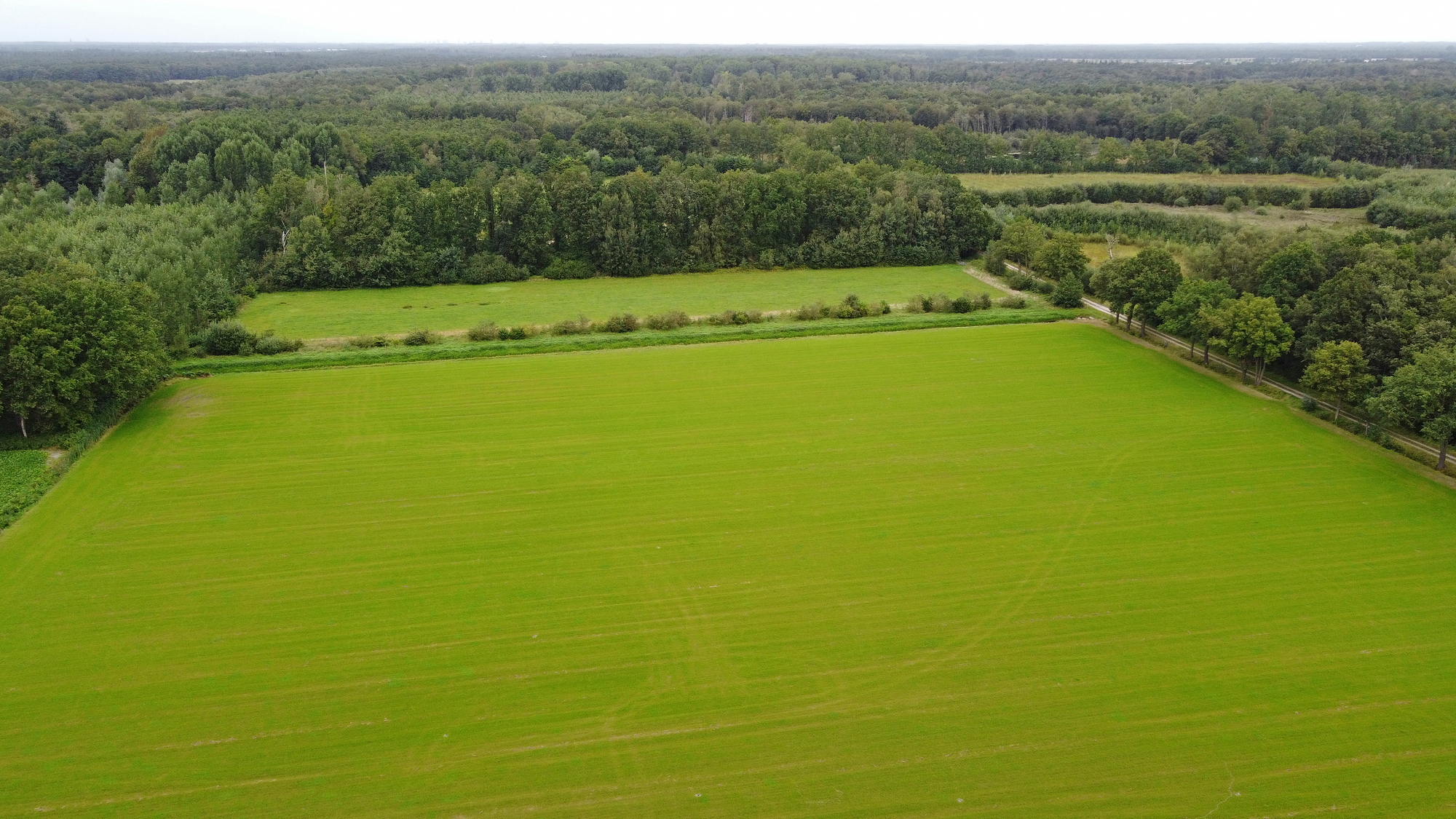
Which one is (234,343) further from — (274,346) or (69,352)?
(69,352)

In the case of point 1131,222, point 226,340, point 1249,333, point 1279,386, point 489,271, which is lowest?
point 1279,386

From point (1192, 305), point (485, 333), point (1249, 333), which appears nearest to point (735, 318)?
point (485, 333)

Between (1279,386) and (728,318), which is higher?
(728,318)

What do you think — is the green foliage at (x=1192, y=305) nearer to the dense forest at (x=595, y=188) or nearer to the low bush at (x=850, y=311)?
the dense forest at (x=595, y=188)

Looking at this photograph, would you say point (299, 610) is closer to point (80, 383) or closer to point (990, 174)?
point (80, 383)

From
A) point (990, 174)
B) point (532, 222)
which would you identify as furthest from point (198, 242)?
point (990, 174)

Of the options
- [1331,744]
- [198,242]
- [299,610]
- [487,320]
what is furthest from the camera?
[198,242]

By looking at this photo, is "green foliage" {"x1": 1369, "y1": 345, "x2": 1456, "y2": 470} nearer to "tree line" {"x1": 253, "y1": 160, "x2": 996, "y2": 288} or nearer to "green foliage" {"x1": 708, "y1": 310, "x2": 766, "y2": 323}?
"green foliage" {"x1": 708, "y1": 310, "x2": 766, "y2": 323}
